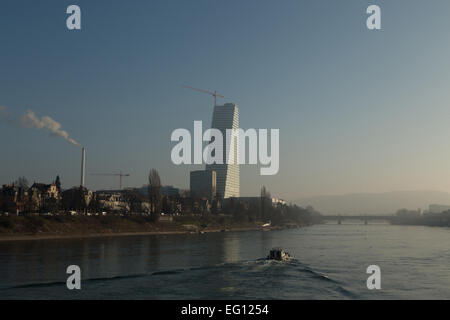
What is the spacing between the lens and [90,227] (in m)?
90.4

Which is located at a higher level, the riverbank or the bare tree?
the bare tree

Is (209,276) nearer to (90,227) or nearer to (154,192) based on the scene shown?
(90,227)

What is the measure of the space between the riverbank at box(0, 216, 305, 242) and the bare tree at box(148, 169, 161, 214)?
11.9ft

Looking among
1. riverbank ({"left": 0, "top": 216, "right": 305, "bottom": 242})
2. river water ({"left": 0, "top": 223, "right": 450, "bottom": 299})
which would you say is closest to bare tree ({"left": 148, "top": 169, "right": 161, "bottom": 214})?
riverbank ({"left": 0, "top": 216, "right": 305, "bottom": 242})

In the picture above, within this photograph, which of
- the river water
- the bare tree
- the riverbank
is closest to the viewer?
the river water

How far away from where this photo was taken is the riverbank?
241ft

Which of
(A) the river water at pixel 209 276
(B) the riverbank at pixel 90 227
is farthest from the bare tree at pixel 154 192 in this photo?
(A) the river water at pixel 209 276

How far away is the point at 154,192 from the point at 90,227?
31.1m

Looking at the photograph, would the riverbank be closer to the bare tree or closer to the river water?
the bare tree

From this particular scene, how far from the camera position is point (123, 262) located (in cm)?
4566

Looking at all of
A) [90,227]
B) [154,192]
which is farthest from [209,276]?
[154,192]

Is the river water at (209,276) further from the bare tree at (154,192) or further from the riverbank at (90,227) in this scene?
the bare tree at (154,192)

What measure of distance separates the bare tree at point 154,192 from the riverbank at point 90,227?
11.9 feet
